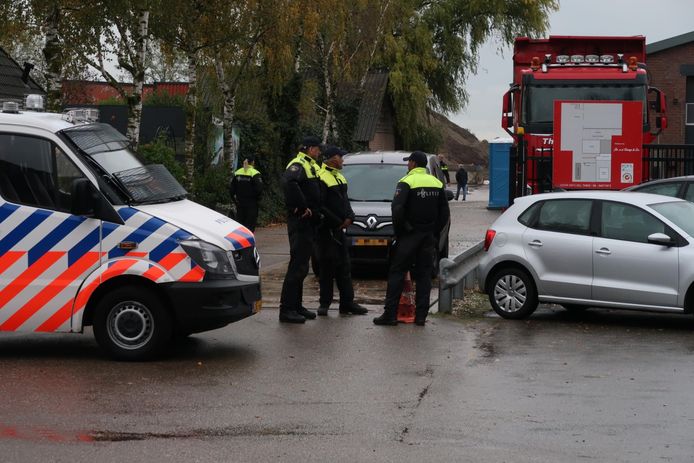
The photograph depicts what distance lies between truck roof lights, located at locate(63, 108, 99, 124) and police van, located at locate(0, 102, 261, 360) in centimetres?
39

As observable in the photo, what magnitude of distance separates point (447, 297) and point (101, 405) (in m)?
6.14

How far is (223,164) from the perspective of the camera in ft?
93.6

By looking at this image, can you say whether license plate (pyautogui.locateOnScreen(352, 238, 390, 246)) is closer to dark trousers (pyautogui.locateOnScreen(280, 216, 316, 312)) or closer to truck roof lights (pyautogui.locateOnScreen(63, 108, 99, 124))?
dark trousers (pyautogui.locateOnScreen(280, 216, 316, 312))

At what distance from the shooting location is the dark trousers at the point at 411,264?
12.7 metres

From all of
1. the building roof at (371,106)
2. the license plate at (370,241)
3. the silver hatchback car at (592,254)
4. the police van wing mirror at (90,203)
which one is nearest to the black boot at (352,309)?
the silver hatchback car at (592,254)

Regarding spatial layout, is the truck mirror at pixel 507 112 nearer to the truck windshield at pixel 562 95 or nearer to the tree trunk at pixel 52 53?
the truck windshield at pixel 562 95

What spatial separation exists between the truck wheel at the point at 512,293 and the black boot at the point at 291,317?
239 centimetres

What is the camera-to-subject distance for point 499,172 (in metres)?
38.0

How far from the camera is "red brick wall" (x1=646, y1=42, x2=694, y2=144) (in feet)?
132

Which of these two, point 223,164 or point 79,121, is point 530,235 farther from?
point 223,164

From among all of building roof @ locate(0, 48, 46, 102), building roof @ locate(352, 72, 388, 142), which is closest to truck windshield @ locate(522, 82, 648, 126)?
building roof @ locate(0, 48, 46, 102)

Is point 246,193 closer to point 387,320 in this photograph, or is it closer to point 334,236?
point 334,236

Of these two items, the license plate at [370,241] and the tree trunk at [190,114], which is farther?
the tree trunk at [190,114]

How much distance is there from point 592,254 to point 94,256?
5639 millimetres
